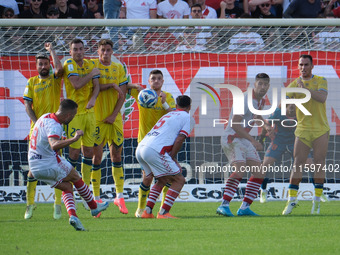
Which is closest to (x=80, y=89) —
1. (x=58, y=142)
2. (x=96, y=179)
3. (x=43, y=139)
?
(x=96, y=179)

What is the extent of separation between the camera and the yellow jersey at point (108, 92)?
10281 mm

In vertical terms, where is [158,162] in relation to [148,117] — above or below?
below

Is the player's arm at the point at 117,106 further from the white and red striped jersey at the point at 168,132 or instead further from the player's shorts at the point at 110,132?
the white and red striped jersey at the point at 168,132

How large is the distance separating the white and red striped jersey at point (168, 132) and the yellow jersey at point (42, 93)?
1639mm

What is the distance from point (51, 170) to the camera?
811 cm

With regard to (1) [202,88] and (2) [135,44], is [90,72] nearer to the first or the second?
(2) [135,44]

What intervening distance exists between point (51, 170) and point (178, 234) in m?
1.73

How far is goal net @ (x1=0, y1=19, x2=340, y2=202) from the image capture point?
12.3 meters

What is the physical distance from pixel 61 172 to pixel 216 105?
5226 millimetres

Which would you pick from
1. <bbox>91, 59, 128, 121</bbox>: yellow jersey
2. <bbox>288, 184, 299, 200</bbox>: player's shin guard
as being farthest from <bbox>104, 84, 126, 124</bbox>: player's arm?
<bbox>288, 184, 299, 200</bbox>: player's shin guard

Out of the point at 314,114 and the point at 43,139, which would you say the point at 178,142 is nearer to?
the point at 43,139

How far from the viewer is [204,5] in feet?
47.9

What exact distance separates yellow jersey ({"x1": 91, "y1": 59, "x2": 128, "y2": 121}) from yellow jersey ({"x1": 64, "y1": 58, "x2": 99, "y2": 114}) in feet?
0.76

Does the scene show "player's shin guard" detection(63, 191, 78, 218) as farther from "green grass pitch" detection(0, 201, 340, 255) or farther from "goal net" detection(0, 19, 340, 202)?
"goal net" detection(0, 19, 340, 202)
